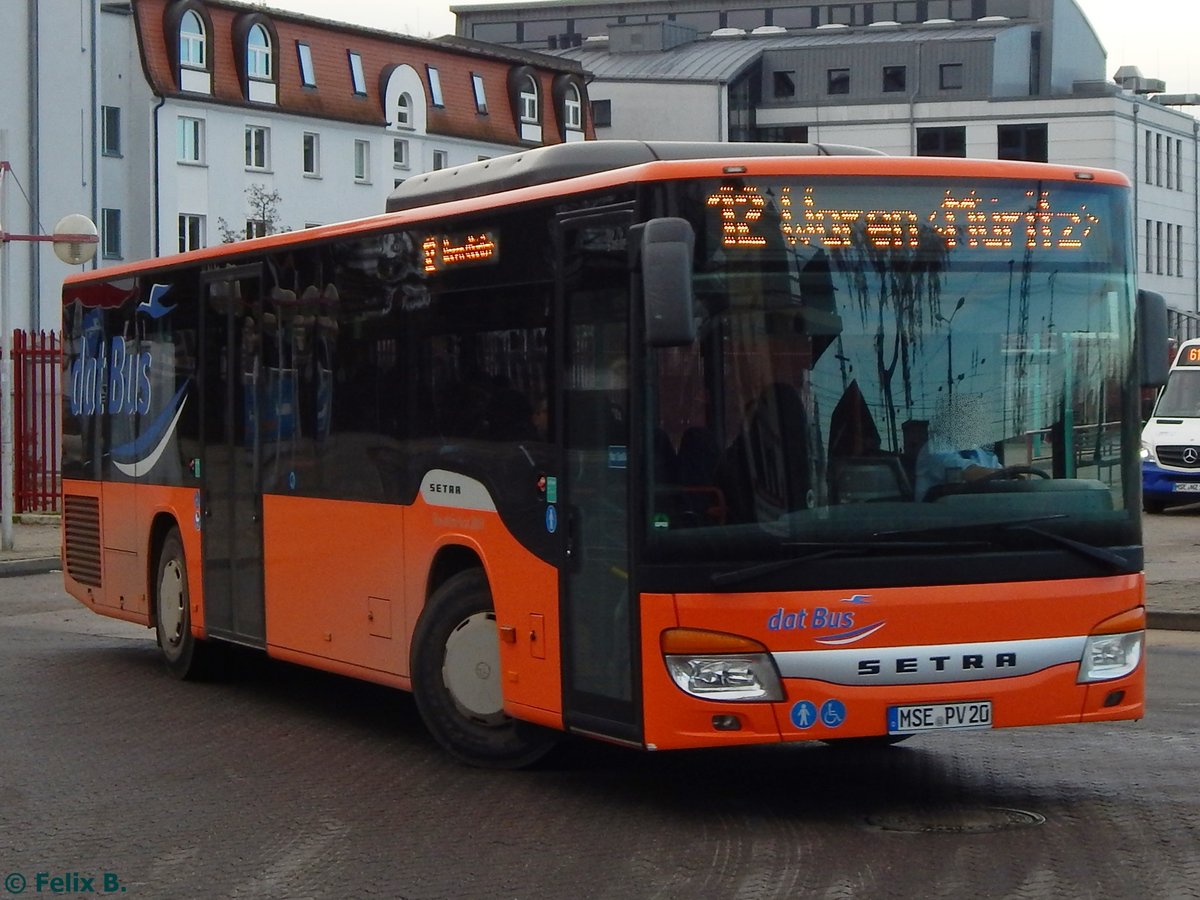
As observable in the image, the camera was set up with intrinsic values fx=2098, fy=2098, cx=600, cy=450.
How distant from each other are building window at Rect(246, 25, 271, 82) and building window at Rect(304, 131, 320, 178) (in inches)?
126

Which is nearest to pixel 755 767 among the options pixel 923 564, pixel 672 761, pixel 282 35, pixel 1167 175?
pixel 672 761

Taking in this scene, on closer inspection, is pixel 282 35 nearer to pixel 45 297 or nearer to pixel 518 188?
pixel 45 297

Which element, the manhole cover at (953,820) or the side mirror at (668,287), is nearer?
the side mirror at (668,287)

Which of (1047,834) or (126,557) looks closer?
(1047,834)

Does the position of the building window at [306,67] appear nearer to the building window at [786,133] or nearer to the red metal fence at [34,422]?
the building window at [786,133]

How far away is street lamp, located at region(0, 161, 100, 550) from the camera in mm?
24906

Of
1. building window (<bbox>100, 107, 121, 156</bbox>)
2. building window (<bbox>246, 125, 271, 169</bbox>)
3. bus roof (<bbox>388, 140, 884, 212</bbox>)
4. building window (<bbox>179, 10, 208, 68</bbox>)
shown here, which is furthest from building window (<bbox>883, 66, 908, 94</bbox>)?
bus roof (<bbox>388, 140, 884, 212</bbox>)

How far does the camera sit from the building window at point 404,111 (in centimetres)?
7494

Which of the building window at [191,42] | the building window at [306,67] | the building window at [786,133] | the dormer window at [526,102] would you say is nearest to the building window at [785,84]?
the building window at [786,133]

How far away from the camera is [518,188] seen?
32.1 ft

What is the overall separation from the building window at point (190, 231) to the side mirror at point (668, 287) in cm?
5867

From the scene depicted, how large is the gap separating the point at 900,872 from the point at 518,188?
393 cm

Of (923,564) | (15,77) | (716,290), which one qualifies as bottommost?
(923,564)

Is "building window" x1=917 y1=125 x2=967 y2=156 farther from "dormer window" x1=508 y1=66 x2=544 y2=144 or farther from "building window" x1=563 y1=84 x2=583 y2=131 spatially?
"dormer window" x1=508 y1=66 x2=544 y2=144
